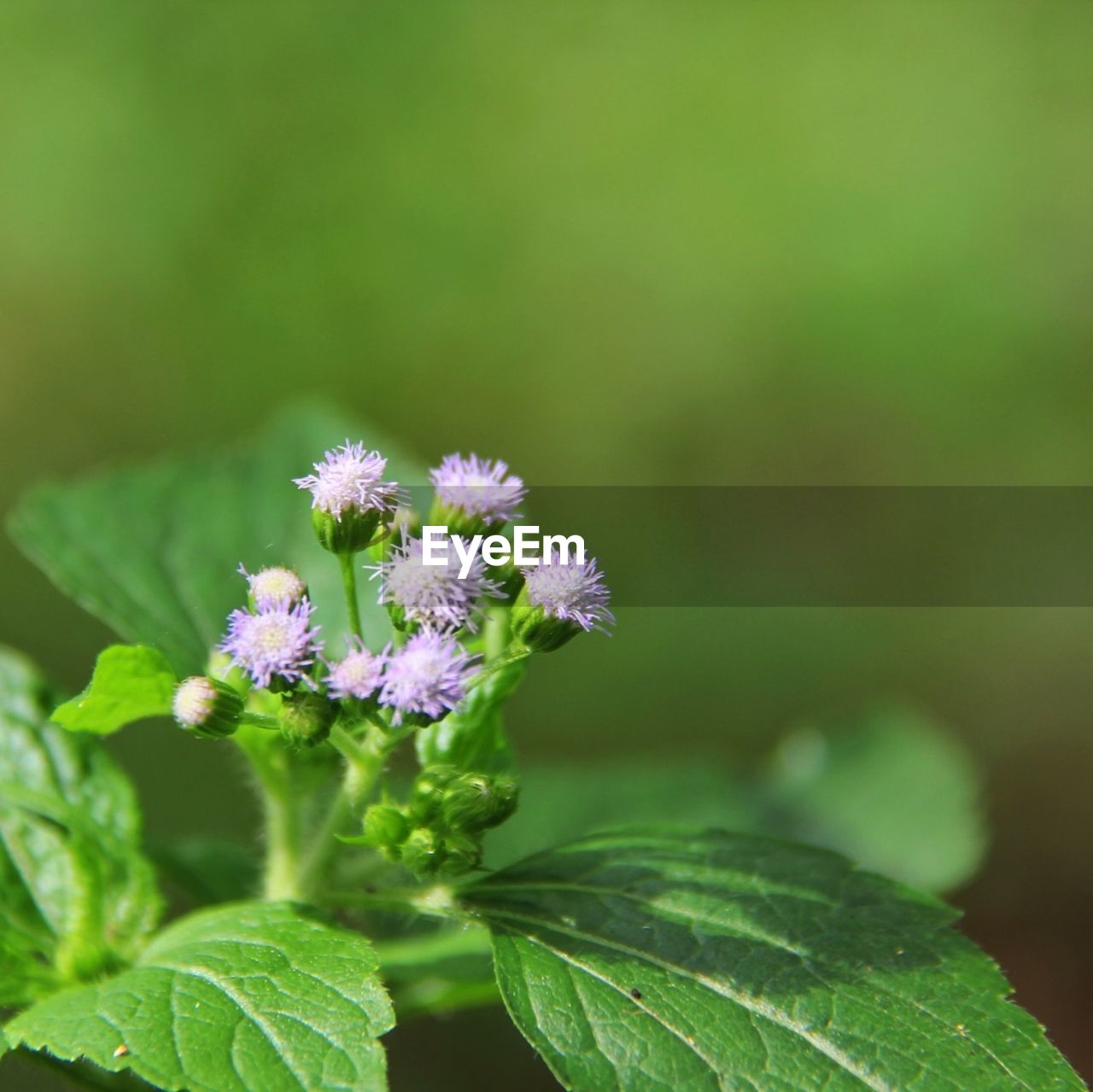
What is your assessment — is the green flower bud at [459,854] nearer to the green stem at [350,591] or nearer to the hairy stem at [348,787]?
the hairy stem at [348,787]

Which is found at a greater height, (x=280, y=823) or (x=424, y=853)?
(x=280, y=823)

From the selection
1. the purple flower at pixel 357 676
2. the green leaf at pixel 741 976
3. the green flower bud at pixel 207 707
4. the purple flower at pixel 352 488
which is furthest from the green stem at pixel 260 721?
the green leaf at pixel 741 976

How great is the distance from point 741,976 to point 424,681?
2.69 feet

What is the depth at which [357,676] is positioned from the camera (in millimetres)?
2496

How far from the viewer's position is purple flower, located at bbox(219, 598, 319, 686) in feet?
8.30

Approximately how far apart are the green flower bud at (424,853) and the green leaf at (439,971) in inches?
21.3

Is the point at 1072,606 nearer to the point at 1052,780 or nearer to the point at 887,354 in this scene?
the point at 1052,780

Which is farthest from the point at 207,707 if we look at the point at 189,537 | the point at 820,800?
the point at 820,800

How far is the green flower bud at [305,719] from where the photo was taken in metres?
2.54

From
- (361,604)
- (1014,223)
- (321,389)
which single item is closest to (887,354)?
(1014,223)

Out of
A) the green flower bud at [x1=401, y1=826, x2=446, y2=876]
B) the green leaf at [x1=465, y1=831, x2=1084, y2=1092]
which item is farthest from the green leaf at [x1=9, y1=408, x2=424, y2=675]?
the green leaf at [x1=465, y1=831, x2=1084, y2=1092]

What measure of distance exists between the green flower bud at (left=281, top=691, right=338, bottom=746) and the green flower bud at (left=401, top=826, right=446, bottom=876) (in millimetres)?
284

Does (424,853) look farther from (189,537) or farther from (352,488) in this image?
(189,537)

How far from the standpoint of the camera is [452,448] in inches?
341
